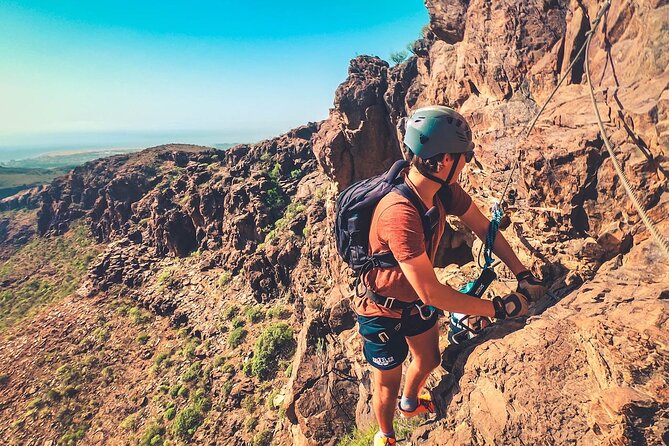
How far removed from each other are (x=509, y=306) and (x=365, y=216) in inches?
67.9

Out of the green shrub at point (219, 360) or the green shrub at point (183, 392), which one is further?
the green shrub at point (219, 360)

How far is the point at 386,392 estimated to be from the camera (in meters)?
4.35

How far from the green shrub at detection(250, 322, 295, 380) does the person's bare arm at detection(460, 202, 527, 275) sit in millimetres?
18704

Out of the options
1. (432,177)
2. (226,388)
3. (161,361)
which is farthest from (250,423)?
(432,177)

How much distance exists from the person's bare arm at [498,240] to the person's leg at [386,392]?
1810 mm

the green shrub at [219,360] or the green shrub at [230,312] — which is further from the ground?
the green shrub at [230,312]

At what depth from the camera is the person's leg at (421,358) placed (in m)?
4.16

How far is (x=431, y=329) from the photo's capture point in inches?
165

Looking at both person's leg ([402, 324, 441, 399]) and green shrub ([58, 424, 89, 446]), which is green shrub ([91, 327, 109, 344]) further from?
person's leg ([402, 324, 441, 399])

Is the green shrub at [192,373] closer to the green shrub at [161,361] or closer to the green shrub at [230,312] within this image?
the green shrub at [161,361]

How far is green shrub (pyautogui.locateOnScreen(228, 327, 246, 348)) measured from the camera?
2367cm

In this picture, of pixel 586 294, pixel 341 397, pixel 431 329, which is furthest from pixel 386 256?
pixel 341 397

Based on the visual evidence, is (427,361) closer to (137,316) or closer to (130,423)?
(130,423)

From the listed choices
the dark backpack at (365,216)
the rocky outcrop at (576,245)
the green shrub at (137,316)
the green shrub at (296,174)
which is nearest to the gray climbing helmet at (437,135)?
the dark backpack at (365,216)
